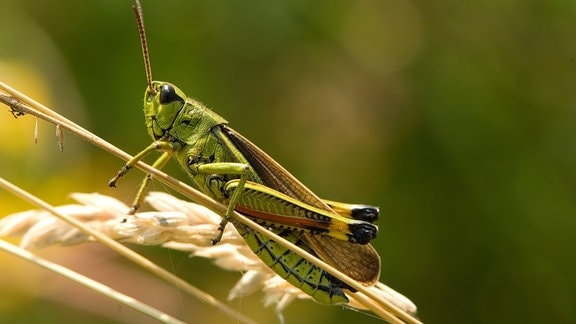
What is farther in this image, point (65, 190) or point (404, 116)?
point (404, 116)

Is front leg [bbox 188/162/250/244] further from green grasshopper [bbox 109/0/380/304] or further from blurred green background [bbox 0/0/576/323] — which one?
blurred green background [bbox 0/0/576/323]

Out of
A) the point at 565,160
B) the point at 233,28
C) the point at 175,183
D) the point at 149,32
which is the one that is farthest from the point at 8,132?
the point at 565,160

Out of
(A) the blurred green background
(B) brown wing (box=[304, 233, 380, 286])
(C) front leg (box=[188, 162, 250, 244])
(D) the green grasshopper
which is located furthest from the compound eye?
(A) the blurred green background

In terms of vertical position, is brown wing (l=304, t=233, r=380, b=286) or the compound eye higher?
the compound eye

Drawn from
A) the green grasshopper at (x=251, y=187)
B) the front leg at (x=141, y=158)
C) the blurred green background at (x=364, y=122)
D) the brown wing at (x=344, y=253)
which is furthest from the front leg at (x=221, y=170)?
the blurred green background at (x=364, y=122)

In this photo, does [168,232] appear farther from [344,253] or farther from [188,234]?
[344,253]

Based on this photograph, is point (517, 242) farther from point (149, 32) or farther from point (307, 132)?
point (149, 32)
